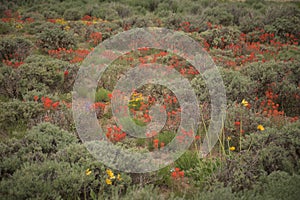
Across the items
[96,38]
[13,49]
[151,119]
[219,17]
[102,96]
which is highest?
[219,17]

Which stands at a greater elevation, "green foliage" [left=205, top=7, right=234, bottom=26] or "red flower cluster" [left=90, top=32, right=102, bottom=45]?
"green foliage" [left=205, top=7, right=234, bottom=26]

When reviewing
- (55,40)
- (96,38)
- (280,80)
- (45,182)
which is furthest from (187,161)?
(96,38)

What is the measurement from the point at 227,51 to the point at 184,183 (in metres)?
6.40

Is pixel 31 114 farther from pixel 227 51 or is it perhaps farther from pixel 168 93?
pixel 227 51

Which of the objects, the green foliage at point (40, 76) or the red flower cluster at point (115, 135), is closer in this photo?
the red flower cluster at point (115, 135)

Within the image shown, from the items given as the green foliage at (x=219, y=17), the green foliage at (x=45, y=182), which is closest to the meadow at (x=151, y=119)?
the green foliage at (x=45, y=182)

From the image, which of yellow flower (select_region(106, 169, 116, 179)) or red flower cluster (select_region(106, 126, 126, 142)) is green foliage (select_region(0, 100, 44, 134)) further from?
yellow flower (select_region(106, 169, 116, 179))

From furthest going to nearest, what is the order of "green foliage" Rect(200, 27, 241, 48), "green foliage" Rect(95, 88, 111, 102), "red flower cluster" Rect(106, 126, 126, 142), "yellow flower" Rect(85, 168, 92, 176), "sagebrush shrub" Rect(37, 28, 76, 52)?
"green foliage" Rect(200, 27, 241, 48), "sagebrush shrub" Rect(37, 28, 76, 52), "green foliage" Rect(95, 88, 111, 102), "red flower cluster" Rect(106, 126, 126, 142), "yellow flower" Rect(85, 168, 92, 176)

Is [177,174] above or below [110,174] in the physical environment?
below

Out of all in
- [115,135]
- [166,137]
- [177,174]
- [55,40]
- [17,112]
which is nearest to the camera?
[177,174]

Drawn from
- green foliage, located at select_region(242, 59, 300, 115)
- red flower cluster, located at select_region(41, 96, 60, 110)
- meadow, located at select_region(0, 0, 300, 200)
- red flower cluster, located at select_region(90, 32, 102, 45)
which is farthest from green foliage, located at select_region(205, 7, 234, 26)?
red flower cluster, located at select_region(41, 96, 60, 110)

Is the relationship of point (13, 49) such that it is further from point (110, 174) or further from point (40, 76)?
point (110, 174)

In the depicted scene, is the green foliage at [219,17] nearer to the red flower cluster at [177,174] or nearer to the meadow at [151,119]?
the meadow at [151,119]

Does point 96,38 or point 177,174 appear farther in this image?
point 96,38
